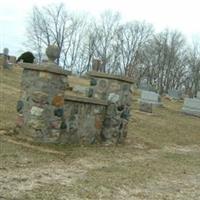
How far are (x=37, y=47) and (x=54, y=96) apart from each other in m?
64.1

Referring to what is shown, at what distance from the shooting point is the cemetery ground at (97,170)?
7223mm

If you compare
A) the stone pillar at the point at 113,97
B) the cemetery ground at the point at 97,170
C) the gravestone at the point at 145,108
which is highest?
the stone pillar at the point at 113,97

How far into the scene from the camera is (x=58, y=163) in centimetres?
916

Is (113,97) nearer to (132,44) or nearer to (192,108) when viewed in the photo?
(192,108)

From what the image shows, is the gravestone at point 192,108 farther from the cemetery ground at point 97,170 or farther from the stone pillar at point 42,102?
the stone pillar at point 42,102

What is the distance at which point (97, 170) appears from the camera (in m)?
9.00

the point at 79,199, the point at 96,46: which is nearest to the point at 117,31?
the point at 96,46

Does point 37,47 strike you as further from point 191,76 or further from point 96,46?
point 191,76

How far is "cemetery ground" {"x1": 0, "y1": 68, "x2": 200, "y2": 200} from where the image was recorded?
7.22 meters

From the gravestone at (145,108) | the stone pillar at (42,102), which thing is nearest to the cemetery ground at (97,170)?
the stone pillar at (42,102)

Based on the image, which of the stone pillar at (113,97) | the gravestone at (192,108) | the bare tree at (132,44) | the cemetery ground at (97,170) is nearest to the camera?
the cemetery ground at (97,170)

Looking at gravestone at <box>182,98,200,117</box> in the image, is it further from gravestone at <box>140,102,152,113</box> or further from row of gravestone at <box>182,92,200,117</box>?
gravestone at <box>140,102,152,113</box>

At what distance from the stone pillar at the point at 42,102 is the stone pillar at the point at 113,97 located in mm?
1827

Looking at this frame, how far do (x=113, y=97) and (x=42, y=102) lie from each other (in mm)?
2444
